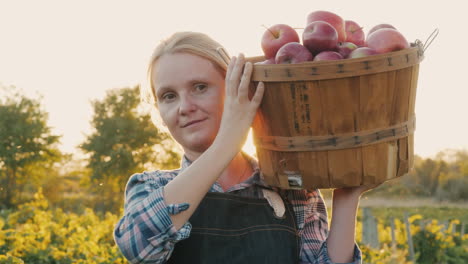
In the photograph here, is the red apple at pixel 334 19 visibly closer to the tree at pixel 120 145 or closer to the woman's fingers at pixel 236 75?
the woman's fingers at pixel 236 75

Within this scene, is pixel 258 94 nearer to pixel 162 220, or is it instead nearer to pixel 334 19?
pixel 334 19

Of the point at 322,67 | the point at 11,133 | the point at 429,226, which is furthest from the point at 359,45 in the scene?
the point at 11,133

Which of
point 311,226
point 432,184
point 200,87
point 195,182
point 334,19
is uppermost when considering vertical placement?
point 334,19

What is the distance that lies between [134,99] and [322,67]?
32.5 m

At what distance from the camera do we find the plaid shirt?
1.59 m

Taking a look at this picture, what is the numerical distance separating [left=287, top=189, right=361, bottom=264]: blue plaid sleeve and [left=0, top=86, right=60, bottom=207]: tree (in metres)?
30.2

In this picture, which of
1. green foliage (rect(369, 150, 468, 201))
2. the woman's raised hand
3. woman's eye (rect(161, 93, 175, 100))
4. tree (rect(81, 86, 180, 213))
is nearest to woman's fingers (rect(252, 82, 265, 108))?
the woman's raised hand

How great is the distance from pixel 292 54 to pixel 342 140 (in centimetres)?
33

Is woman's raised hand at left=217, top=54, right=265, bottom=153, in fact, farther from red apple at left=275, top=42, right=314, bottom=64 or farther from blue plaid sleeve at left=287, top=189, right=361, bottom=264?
blue plaid sleeve at left=287, top=189, right=361, bottom=264

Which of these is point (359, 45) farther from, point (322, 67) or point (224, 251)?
point (224, 251)

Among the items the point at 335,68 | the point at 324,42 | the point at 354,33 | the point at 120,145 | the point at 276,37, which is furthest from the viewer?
the point at 120,145

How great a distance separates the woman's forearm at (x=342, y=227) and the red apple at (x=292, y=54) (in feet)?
2.12

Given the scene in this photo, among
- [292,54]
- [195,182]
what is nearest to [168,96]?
[195,182]

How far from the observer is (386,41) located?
5.38ft
